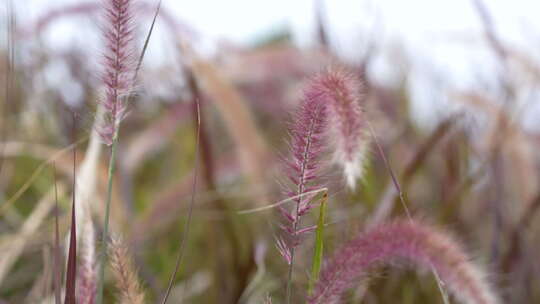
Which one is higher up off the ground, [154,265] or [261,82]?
[261,82]

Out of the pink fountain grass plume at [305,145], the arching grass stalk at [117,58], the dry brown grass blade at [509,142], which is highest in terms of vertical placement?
the arching grass stalk at [117,58]

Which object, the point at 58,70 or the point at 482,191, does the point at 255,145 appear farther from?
the point at 58,70

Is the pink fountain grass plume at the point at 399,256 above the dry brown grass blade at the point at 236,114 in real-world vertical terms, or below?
below

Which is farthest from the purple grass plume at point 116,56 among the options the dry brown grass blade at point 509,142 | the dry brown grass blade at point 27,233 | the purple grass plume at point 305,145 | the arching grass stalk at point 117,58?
the dry brown grass blade at point 509,142

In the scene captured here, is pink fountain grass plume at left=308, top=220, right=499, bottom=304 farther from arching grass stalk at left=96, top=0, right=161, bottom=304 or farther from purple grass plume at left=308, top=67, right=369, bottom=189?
arching grass stalk at left=96, top=0, right=161, bottom=304

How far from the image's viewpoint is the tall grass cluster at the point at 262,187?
52cm

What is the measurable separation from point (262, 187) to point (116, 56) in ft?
2.48

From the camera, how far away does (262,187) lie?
48.7 inches

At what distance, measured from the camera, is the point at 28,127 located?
179cm

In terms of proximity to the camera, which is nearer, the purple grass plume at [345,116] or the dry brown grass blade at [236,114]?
the purple grass plume at [345,116]

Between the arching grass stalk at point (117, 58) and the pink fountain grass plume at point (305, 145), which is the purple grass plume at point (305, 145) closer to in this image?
the pink fountain grass plume at point (305, 145)

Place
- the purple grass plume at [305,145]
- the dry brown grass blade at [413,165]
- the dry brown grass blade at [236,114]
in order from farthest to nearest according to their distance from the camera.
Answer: the dry brown grass blade at [236,114], the dry brown grass blade at [413,165], the purple grass plume at [305,145]

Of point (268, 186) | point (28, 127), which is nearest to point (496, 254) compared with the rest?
point (268, 186)

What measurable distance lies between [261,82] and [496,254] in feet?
2.23
